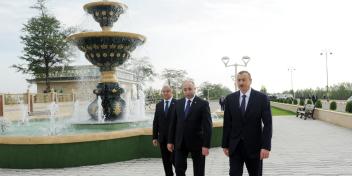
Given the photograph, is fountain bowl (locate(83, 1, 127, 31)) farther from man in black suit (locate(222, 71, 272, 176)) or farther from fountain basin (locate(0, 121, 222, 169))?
man in black suit (locate(222, 71, 272, 176))

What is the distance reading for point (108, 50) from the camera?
13062mm

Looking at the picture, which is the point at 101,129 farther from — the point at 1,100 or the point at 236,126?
the point at 1,100

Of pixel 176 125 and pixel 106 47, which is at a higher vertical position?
pixel 106 47

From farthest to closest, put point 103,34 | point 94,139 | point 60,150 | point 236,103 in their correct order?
point 103,34, point 94,139, point 60,150, point 236,103

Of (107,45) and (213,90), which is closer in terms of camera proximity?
(107,45)

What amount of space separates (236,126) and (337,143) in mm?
8560

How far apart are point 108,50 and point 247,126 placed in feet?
28.8

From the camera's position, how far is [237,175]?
5.05 meters

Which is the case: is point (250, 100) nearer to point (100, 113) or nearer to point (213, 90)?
point (100, 113)

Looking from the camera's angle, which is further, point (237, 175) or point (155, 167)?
point (155, 167)

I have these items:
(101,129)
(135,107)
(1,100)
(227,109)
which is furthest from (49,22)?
(227,109)

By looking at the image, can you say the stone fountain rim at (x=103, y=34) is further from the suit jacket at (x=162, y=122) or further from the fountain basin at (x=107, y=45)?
the suit jacket at (x=162, y=122)

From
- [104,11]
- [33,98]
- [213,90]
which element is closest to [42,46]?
[33,98]

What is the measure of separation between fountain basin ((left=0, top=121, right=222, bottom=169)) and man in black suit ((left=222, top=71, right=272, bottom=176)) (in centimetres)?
452
